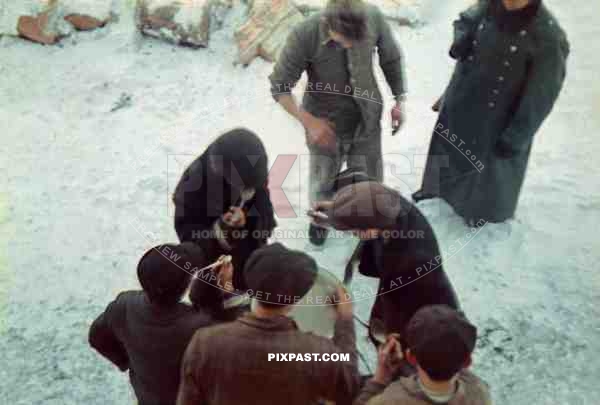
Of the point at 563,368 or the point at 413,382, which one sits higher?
the point at 413,382

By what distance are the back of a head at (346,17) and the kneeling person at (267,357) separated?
1425 mm

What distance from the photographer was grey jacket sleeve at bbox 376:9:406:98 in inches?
117

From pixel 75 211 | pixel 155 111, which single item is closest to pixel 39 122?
pixel 155 111

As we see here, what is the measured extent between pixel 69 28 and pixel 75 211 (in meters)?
2.50

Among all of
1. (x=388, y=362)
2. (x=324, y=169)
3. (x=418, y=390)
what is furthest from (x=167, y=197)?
(x=418, y=390)

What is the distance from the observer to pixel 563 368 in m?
2.80

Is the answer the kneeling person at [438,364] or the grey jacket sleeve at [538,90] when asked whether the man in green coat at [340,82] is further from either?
the kneeling person at [438,364]

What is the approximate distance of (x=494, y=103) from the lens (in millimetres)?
3066

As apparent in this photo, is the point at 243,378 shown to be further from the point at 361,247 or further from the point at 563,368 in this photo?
the point at 563,368

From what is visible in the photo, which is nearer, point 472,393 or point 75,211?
point 472,393

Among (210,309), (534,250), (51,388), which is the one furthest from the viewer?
(534,250)

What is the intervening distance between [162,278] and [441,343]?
3.00 feet

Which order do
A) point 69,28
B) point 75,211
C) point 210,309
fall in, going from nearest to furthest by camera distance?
1. point 210,309
2. point 75,211
3. point 69,28

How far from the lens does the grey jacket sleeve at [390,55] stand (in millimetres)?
2963
